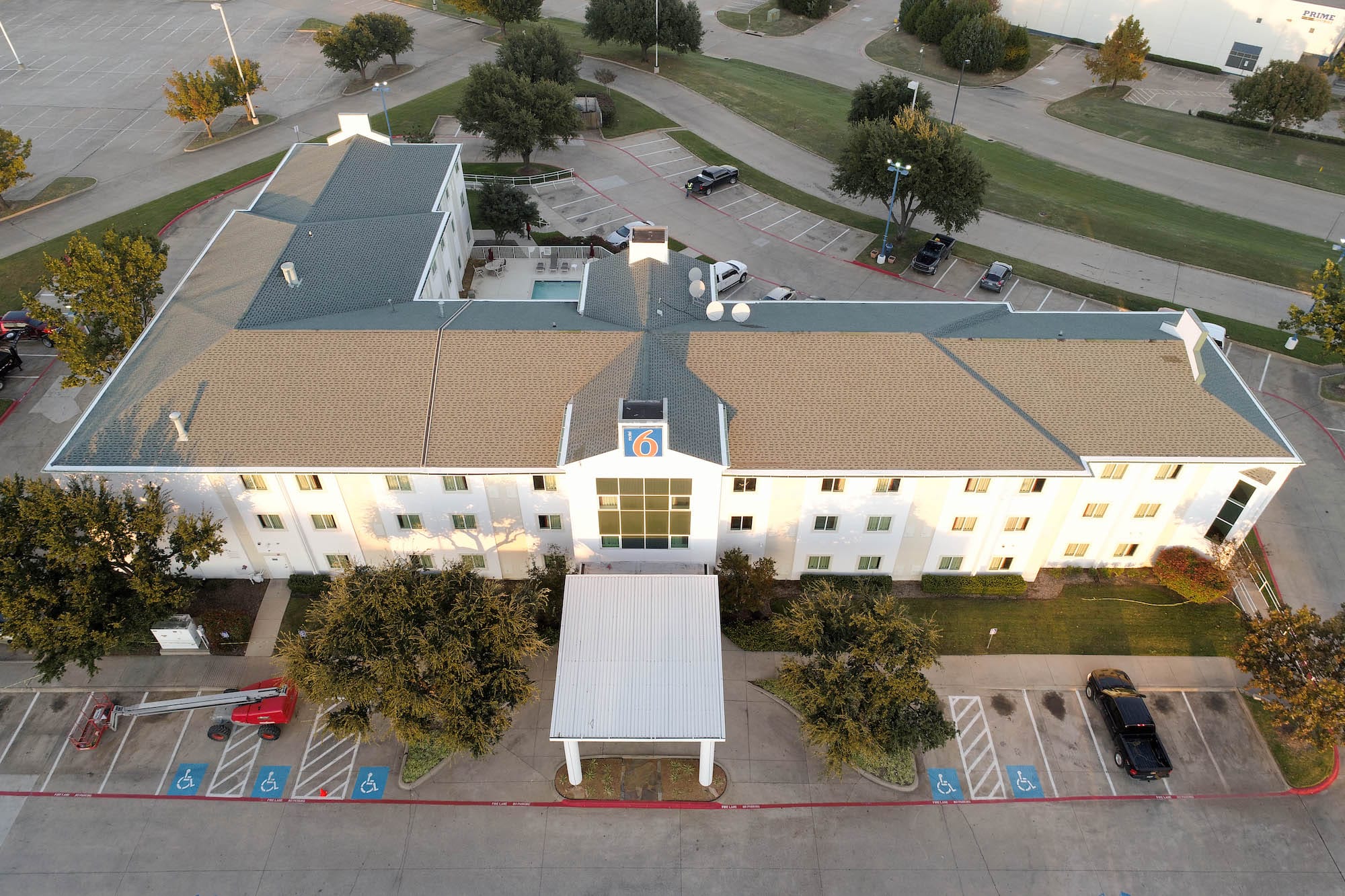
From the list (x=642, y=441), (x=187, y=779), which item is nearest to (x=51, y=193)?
(x=187, y=779)

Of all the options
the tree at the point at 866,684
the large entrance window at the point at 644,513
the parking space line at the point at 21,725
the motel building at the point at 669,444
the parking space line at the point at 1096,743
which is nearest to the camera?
the tree at the point at 866,684

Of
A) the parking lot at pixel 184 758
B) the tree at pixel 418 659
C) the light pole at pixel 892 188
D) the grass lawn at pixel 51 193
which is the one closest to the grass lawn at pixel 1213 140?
the light pole at pixel 892 188

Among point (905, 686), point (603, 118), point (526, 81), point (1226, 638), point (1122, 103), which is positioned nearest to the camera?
point (905, 686)

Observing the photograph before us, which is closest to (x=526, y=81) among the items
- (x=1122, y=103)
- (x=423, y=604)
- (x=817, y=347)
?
(x=817, y=347)

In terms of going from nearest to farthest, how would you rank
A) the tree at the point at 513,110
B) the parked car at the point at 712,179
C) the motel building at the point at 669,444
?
the motel building at the point at 669,444
the tree at the point at 513,110
the parked car at the point at 712,179

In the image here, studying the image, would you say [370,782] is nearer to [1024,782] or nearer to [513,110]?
[1024,782]

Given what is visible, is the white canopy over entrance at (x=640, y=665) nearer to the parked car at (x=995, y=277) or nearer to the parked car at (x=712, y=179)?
the parked car at (x=995, y=277)

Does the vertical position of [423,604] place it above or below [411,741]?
above

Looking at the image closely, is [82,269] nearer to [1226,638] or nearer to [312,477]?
[312,477]
